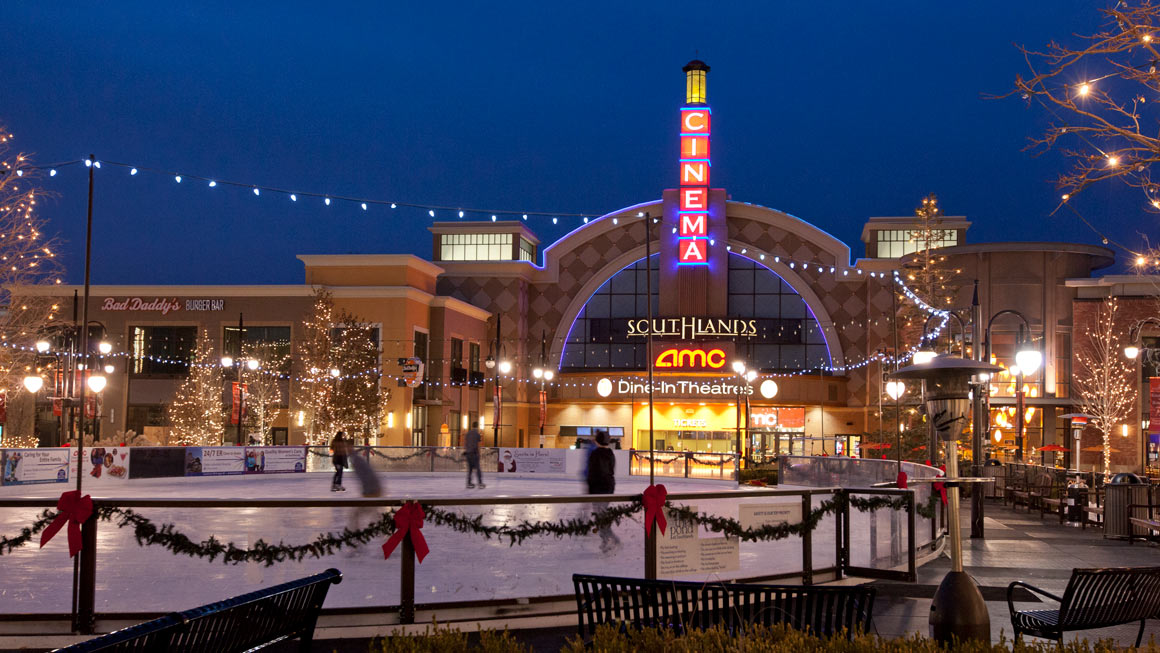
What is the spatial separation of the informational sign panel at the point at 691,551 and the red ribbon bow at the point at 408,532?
265 cm

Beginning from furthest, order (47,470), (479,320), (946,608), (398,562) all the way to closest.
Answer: (479,320) → (47,470) → (398,562) → (946,608)

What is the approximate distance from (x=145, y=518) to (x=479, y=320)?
5784cm

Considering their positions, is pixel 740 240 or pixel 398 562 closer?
pixel 398 562

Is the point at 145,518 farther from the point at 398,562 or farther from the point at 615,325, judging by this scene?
the point at 615,325

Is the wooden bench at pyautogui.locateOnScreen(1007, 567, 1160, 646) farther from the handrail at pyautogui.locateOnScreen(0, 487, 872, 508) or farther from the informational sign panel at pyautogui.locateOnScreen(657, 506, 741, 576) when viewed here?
the handrail at pyautogui.locateOnScreen(0, 487, 872, 508)

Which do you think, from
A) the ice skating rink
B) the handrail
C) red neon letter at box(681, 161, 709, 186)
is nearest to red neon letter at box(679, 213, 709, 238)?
red neon letter at box(681, 161, 709, 186)

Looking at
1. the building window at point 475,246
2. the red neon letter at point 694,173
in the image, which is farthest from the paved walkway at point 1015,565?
the building window at point 475,246

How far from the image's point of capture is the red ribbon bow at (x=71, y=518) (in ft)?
32.9

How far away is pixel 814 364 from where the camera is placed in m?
69.1

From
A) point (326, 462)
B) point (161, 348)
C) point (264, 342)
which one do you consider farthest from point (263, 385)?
point (326, 462)

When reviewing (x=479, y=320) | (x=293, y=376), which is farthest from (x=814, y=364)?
(x=293, y=376)

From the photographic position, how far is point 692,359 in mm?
66812

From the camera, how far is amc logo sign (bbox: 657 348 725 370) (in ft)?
219

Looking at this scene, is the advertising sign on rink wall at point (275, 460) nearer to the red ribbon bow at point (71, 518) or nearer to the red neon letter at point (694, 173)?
the red ribbon bow at point (71, 518)
